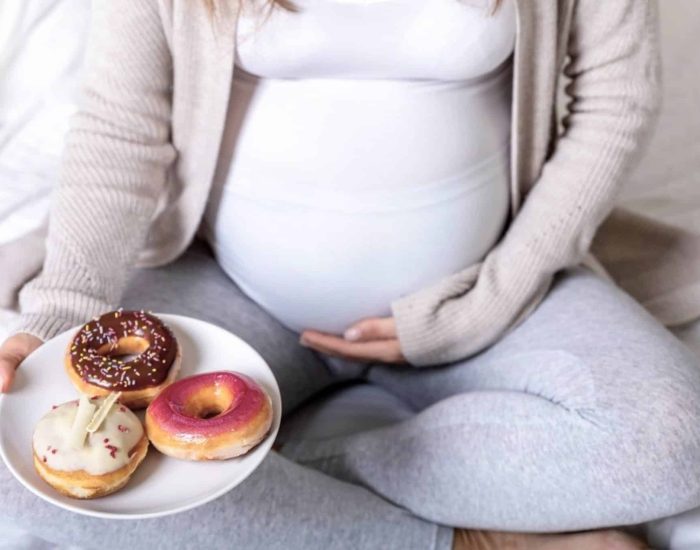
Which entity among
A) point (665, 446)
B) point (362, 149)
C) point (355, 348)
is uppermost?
point (362, 149)

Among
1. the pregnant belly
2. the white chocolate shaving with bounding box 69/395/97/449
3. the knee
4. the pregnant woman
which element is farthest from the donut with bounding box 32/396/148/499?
the knee

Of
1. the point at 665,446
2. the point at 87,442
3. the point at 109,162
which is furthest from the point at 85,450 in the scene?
the point at 665,446

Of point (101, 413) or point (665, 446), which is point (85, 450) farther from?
point (665, 446)

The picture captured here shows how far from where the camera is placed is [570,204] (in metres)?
0.95

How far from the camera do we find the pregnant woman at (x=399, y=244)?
0.83 meters

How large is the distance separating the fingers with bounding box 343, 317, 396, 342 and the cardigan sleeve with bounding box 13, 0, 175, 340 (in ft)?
0.84

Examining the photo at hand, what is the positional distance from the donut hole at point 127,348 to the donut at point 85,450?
7cm

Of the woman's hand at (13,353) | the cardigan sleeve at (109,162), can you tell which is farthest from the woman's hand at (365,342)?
the woman's hand at (13,353)

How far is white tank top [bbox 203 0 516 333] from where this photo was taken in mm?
849

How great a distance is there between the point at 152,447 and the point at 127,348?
10 centimetres

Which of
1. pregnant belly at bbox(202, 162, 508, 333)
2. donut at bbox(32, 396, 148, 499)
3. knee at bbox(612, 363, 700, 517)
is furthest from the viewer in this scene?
pregnant belly at bbox(202, 162, 508, 333)

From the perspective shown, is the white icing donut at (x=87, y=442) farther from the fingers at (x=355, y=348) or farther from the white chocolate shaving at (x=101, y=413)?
the fingers at (x=355, y=348)

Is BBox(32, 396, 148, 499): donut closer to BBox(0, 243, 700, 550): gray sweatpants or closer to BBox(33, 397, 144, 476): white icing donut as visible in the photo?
BBox(33, 397, 144, 476): white icing donut

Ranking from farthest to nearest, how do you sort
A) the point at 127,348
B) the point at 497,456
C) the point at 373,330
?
1. the point at 373,330
2. the point at 497,456
3. the point at 127,348
